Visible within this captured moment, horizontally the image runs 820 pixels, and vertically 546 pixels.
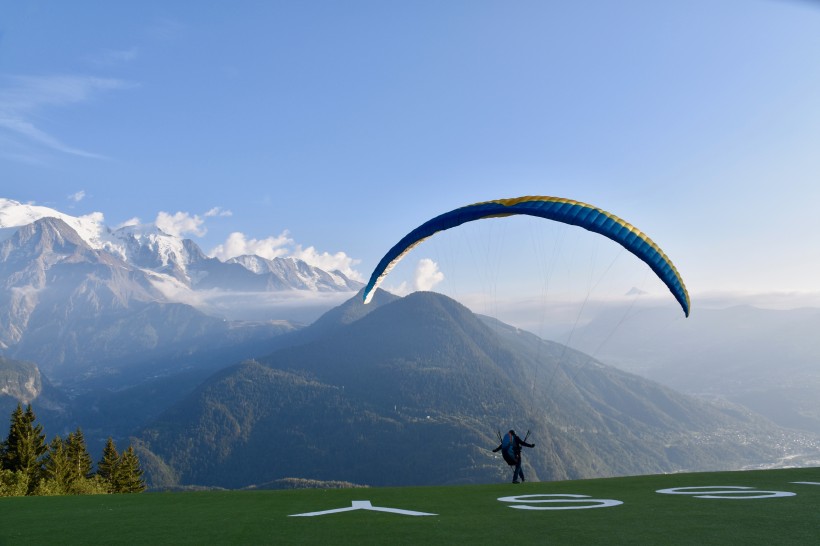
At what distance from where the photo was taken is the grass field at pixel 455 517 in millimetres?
13992

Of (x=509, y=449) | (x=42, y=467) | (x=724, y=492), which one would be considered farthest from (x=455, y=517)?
(x=42, y=467)

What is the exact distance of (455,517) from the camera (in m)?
17.1

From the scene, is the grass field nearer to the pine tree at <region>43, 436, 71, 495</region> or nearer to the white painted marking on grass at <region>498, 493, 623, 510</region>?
the white painted marking on grass at <region>498, 493, 623, 510</region>

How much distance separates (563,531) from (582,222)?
52.5 feet

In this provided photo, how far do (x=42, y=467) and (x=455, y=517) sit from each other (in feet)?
188

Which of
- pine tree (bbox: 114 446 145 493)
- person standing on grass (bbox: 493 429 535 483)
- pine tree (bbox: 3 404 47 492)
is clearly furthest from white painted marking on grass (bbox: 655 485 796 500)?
pine tree (bbox: 114 446 145 493)

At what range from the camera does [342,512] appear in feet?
61.0

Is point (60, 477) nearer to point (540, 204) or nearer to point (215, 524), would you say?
point (215, 524)

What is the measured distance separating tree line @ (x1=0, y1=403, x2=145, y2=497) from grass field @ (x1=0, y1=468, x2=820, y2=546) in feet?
79.0

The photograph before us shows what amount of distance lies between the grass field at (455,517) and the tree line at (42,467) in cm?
2409

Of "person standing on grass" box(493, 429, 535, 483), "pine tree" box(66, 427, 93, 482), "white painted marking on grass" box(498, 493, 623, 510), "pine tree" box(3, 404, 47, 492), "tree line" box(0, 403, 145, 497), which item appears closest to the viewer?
"white painted marking on grass" box(498, 493, 623, 510)

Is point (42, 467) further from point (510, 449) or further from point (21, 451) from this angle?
point (510, 449)

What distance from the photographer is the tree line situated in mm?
44438

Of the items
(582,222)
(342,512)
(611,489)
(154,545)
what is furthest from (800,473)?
(154,545)
